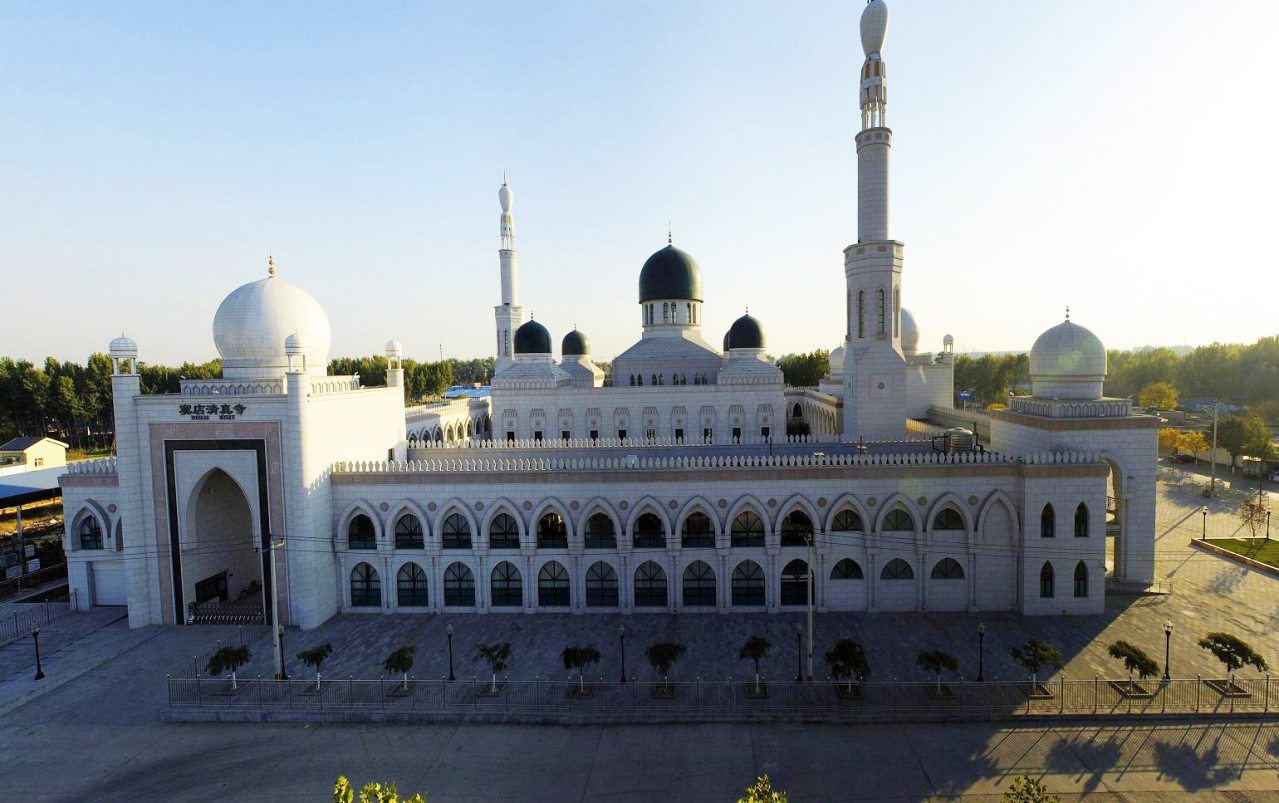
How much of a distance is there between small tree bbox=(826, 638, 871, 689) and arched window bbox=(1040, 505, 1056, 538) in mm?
10218

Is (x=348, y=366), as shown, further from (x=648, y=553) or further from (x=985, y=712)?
(x=985, y=712)

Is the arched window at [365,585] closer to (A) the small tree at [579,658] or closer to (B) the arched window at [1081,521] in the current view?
(A) the small tree at [579,658]

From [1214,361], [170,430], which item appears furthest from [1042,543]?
[1214,361]

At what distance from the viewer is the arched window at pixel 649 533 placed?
23.8 metres

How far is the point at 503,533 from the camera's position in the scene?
79.3ft

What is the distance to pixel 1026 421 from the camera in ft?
82.9

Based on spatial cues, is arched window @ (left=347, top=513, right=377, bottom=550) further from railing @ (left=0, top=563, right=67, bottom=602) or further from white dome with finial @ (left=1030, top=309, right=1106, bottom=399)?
white dome with finial @ (left=1030, top=309, right=1106, bottom=399)

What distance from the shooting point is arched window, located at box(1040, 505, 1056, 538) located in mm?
22703

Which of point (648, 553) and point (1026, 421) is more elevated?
point (1026, 421)

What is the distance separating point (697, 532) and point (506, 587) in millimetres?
7634

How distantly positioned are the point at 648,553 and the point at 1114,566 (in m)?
18.6

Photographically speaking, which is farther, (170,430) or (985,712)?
(170,430)

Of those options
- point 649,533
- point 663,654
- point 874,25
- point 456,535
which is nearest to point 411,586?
point 456,535

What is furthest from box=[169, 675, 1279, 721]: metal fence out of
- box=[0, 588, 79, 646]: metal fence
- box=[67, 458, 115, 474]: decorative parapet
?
box=[67, 458, 115, 474]: decorative parapet
